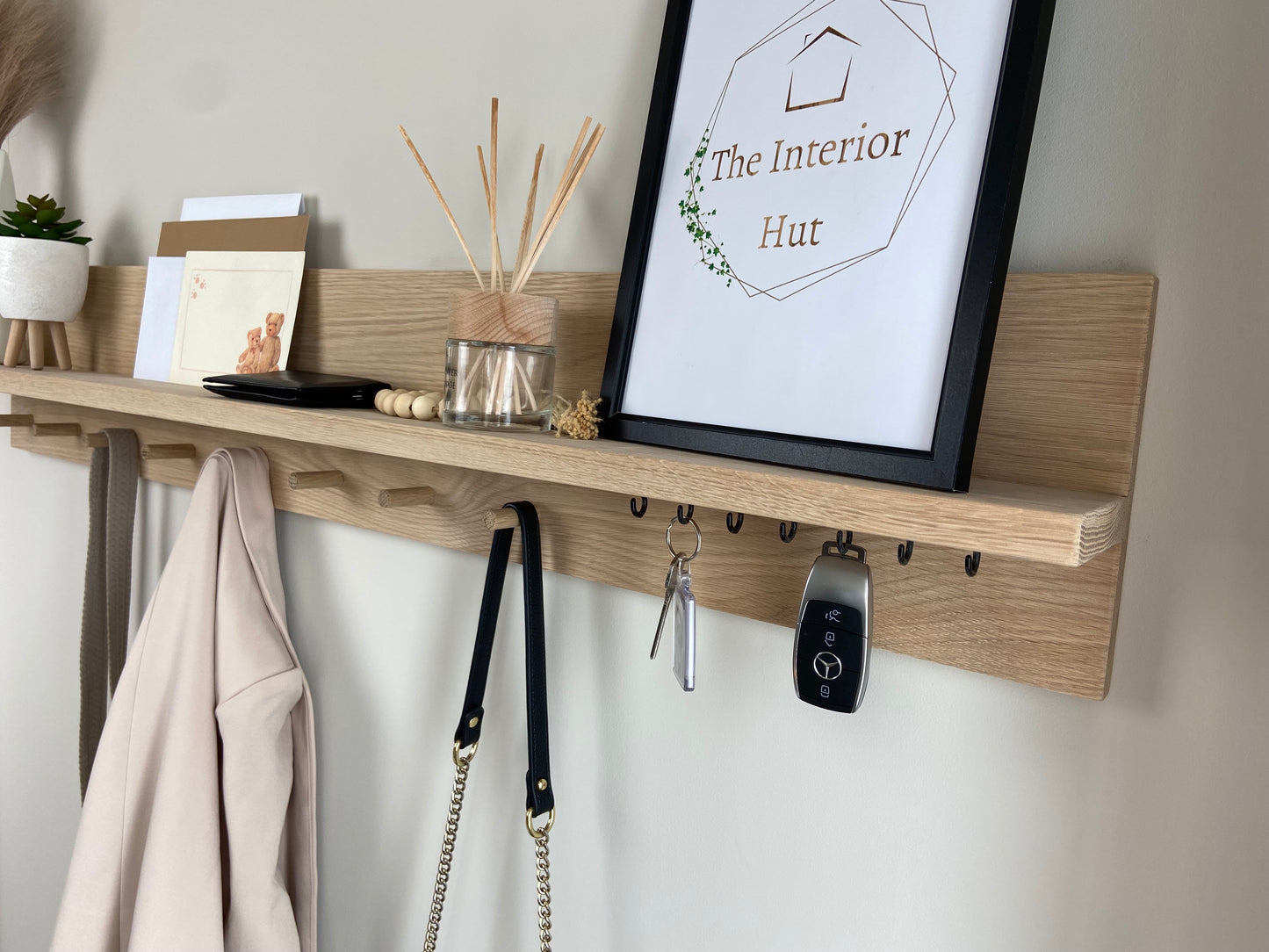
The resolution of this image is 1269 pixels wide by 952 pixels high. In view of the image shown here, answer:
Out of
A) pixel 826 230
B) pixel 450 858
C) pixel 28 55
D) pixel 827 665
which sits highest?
pixel 28 55

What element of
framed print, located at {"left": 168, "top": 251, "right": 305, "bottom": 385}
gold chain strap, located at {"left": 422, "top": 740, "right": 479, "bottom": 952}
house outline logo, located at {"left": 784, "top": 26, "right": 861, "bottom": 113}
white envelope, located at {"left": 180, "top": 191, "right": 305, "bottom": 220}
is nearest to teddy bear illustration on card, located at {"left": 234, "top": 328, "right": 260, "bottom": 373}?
framed print, located at {"left": 168, "top": 251, "right": 305, "bottom": 385}

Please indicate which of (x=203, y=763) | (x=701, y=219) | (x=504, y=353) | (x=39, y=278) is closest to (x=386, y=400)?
(x=504, y=353)

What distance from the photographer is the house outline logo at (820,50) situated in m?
0.45

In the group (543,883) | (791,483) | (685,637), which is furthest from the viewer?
(543,883)

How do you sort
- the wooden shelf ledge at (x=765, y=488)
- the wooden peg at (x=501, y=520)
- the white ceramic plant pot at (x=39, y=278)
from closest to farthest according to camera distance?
the wooden shelf ledge at (x=765, y=488) < the wooden peg at (x=501, y=520) < the white ceramic plant pot at (x=39, y=278)

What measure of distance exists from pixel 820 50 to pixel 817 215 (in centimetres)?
9

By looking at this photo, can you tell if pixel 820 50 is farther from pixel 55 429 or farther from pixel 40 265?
pixel 55 429

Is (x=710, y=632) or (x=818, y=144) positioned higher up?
(x=818, y=144)

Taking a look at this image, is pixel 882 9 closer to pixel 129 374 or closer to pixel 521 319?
pixel 521 319

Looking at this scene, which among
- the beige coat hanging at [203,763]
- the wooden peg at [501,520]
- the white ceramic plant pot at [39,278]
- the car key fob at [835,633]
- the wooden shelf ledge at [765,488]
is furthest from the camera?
the white ceramic plant pot at [39,278]

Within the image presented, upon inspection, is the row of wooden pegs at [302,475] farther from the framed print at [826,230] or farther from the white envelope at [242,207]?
the white envelope at [242,207]

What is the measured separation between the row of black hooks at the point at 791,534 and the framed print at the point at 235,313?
1.11 feet

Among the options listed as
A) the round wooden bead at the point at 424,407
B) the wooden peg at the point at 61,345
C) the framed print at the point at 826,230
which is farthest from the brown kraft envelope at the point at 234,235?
the framed print at the point at 826,230

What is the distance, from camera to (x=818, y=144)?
451 millimetres
